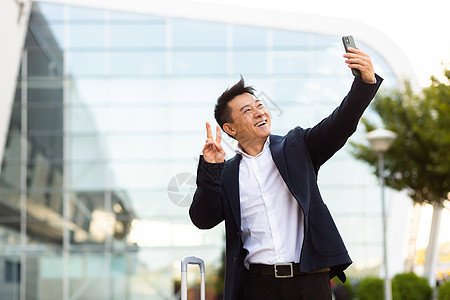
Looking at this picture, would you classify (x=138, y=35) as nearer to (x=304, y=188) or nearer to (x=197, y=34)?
(x=197, y=34)

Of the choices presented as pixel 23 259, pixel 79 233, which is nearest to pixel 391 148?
pixel 79 233

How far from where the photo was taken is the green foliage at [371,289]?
1691 cm

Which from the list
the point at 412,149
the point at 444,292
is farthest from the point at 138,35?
the point at 444,292

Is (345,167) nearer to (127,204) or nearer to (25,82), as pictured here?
(127,204)

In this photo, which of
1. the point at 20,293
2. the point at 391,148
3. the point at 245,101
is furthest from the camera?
the point at 20,293

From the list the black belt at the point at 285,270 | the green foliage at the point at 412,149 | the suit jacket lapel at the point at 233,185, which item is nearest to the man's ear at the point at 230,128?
the suit jacket lapel at the point at 233,185

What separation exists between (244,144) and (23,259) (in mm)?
18538

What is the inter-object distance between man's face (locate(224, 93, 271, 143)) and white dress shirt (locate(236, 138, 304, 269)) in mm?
118

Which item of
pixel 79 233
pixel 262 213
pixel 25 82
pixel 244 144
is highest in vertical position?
pixel 25 82

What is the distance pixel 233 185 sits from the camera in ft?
9.88

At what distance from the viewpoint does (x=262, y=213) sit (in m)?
2.91

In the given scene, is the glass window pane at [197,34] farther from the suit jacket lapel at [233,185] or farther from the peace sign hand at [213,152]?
the peace sign hand at [213,152]

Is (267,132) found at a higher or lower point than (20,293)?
higher

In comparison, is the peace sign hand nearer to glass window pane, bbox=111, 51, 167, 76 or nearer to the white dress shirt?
the white dress shirt
